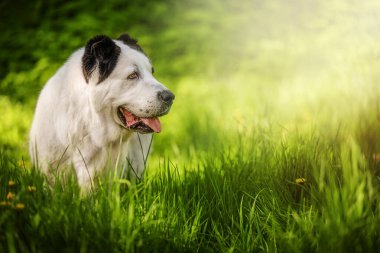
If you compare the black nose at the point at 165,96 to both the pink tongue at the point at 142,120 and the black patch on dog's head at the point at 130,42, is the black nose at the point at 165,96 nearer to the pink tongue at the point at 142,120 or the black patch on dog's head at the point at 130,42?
the pink tongue at the point at 142,120

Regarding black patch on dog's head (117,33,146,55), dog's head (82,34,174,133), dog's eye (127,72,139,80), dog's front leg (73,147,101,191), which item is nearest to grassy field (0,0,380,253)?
dog's front leg (73,147,101,191)

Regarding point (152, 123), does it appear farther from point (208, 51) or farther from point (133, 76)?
point (208, 51)

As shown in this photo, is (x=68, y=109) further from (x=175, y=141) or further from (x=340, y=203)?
(x=175, y=141)

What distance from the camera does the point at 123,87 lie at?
12.6 feet

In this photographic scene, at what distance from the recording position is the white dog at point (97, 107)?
3.81 metres

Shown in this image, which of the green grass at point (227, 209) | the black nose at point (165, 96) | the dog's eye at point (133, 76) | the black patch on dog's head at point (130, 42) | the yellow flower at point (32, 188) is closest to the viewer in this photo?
the green grass at point (227, 209)

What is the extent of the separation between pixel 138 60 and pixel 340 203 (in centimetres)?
170

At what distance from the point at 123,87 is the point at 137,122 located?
0.78 feet

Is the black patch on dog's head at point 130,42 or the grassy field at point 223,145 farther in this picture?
the black patch on dog's head at point 130,42

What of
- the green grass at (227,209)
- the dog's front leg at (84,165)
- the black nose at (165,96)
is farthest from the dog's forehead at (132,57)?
the green grass at (227,209)

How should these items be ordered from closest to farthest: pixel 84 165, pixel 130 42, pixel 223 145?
pixel 84 165 < pixel 130 42 < pixel 223 145

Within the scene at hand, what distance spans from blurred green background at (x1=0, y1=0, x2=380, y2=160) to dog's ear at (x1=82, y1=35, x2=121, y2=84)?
143 cm

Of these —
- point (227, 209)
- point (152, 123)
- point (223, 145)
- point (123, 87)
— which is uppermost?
point (123, 87)

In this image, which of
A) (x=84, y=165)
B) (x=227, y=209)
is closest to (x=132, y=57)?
(x=84, y=165)
